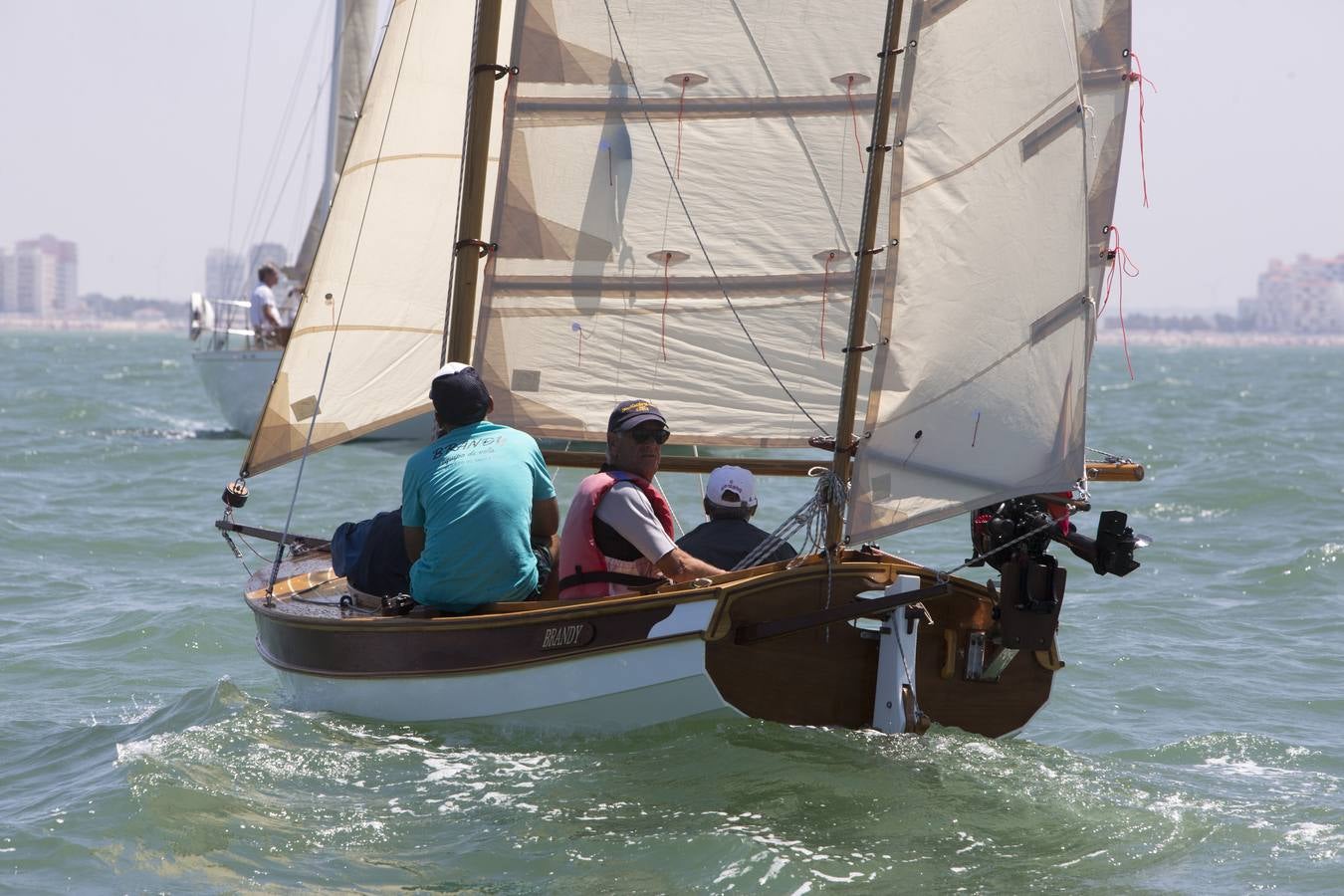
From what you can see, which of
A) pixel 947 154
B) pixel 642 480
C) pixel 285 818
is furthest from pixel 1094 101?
pixel 285 818

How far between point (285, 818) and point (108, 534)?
9.29 metres

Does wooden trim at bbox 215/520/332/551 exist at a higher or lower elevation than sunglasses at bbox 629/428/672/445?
lower

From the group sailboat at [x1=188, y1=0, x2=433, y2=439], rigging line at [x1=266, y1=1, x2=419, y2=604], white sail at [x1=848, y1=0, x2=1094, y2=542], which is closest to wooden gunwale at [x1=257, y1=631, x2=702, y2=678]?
white sail at [x1=848, y1=0, x2=1094, y2=542]

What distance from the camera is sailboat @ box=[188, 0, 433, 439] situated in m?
25.1

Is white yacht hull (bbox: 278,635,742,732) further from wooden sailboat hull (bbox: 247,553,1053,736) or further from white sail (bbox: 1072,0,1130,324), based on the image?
white sail (bbox: 1072,0,1130,324)

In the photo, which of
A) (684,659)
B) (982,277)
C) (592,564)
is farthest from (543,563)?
(982,277)

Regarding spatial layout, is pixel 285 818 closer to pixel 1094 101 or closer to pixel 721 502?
pixel 721 502

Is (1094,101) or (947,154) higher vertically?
(1094,101)

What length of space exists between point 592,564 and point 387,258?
8.89ft

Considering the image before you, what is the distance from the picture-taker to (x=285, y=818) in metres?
6.21

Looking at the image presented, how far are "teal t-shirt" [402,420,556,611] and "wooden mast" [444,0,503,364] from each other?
51.0 inches

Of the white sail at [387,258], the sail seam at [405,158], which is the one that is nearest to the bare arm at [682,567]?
the white sail at [387,258]

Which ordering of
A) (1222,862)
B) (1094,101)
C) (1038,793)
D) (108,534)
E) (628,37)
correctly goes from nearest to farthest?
(1222,862), (1038,793), (628,37), (1094,101), (108,534)

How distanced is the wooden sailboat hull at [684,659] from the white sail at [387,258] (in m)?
1.74
